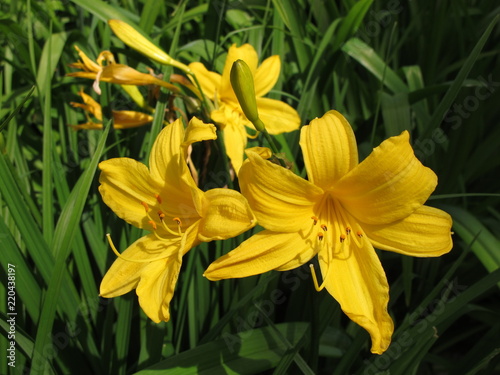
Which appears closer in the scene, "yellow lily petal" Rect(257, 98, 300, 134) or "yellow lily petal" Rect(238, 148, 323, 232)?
"yellow lily petal" Rect(238, 148, 323, 232)

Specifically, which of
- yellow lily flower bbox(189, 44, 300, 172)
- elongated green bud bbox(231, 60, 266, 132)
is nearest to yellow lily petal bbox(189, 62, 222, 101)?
yellow lily flower bbox(189, 44, 300, 172)

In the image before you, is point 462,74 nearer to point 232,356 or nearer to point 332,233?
point 332,233

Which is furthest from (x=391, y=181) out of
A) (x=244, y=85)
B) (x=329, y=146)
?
(x=244, y=85)

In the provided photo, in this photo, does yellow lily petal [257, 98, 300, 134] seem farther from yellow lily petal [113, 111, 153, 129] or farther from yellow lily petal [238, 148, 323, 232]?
yellow lily petal [238, 148, 323, 232]

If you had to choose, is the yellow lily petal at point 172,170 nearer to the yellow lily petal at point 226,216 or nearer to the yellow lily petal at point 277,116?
the yellow lily petal at point 226,216

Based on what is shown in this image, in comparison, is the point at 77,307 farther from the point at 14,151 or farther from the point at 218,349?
the point at 14,151

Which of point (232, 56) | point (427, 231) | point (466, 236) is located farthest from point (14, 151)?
point (466, 236)

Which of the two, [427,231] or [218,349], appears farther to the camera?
[218,349]
